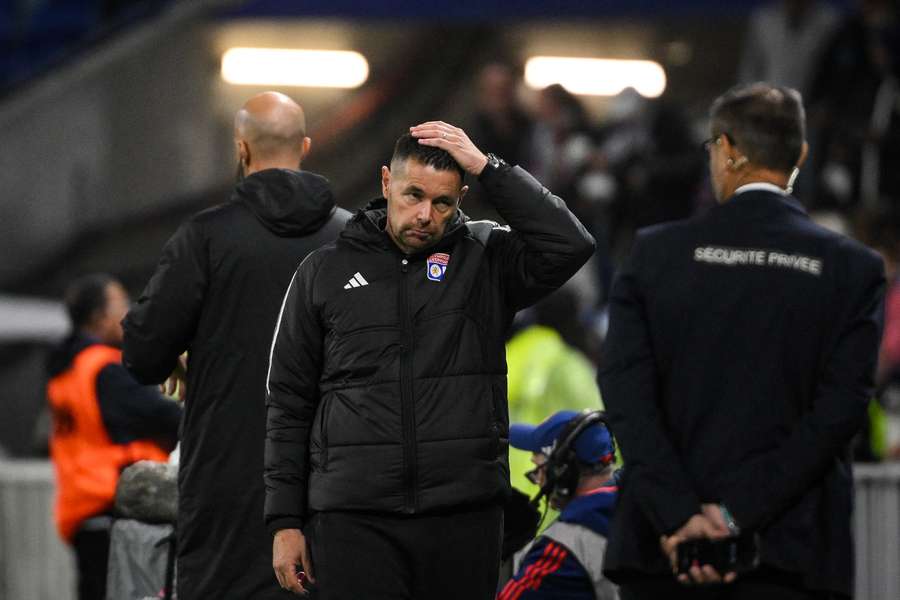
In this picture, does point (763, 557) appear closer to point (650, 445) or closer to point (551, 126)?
point (650, 445)

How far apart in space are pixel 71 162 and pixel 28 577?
534cm

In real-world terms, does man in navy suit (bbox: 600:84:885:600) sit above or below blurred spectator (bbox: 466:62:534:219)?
below

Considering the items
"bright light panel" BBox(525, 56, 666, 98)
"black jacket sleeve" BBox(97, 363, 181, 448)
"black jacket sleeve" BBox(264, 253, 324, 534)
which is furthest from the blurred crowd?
"black jacket sleeve" BBox(264, 253, 324, 534)

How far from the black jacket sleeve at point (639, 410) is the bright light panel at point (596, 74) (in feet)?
33.1

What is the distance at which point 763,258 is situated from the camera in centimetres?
365

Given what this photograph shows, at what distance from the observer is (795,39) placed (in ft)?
35.7

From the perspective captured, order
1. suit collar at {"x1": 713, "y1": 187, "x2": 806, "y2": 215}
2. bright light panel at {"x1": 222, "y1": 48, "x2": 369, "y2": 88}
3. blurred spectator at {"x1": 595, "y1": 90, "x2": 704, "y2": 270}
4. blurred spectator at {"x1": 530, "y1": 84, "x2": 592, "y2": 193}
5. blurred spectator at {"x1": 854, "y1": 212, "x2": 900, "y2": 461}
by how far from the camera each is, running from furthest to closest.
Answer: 1. bright light panel at {"x1": 222, "y1": 48, "x2": 369, "y2": 88}
2. blurred spectator at {"x1": 530, "y1": 84, "x2": 592, "y2": 193}
3. blurred spectator at {"x1": 595, "y1": 90, "x2": 704, "y2": 270}
4. blurred spectator at {"x1": 854, "y1": 212, "x2": 900, "y2": 461}
5. suit collar at {"x1": 713, "y1": 187, "x2": 806, "y2": 215}

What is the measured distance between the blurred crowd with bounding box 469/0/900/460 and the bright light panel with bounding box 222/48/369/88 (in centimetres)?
238

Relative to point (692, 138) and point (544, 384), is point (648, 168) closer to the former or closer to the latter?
point (692, 138)

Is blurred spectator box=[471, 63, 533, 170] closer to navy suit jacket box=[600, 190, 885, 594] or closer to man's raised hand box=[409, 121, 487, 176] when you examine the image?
man's raised hand box=[409, 121, 487, 176]

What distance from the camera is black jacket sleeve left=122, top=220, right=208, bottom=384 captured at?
15.0 feet

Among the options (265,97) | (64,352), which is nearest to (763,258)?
(265,97)

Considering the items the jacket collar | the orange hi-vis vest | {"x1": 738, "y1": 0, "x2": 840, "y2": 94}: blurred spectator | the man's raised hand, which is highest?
{"x1": 738, "y1": 0, "x2": 840, "y2": 94}: blurred spectator

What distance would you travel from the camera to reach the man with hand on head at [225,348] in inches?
181
